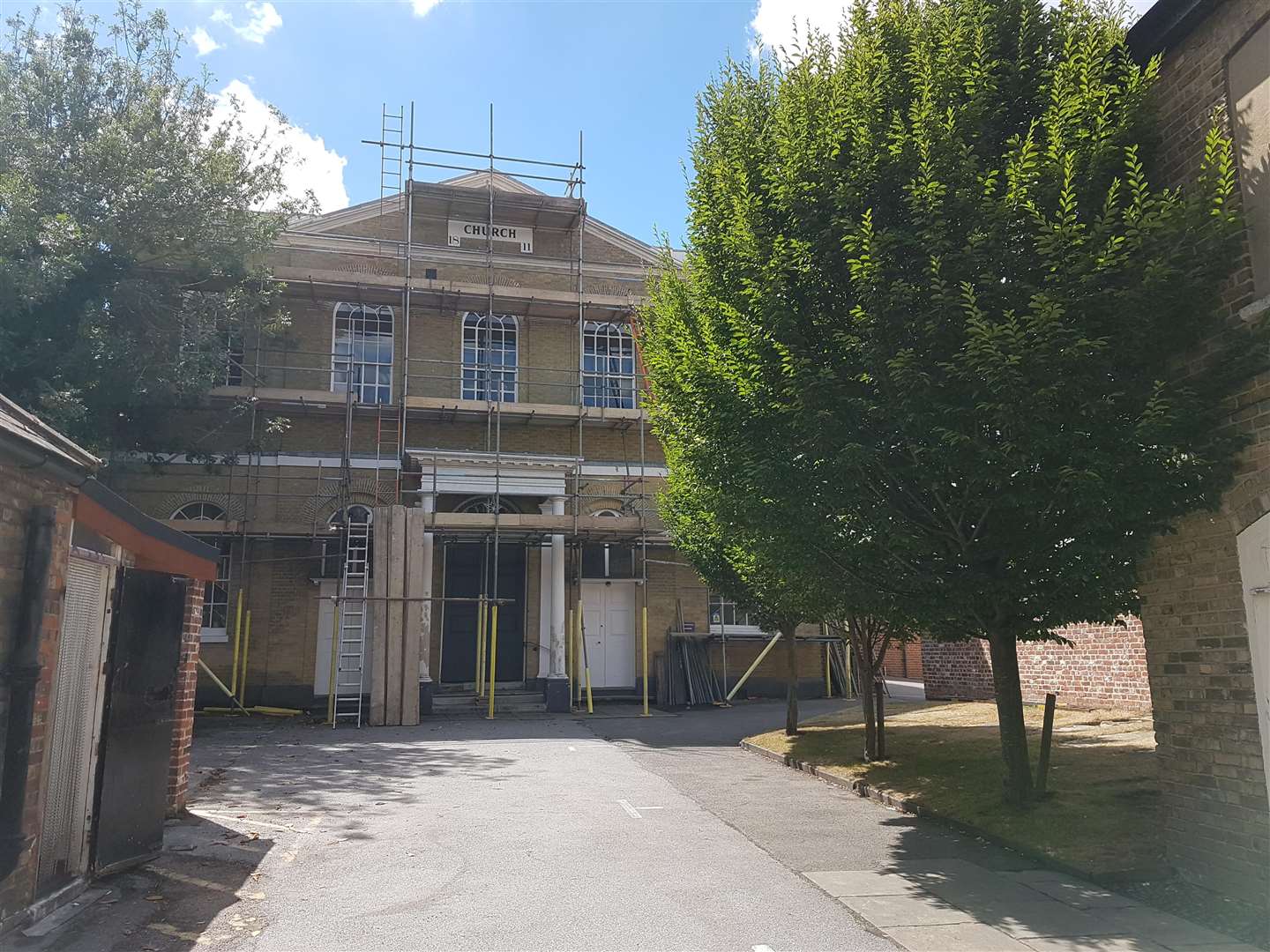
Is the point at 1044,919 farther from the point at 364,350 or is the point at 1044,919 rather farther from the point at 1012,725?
the point at 364,350

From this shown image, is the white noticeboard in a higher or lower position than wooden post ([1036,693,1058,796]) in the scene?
higher

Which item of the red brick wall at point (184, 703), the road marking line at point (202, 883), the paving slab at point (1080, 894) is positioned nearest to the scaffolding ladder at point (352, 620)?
the red brick wall at point (184, 703)

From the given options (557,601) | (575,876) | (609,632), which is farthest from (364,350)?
(575,876)

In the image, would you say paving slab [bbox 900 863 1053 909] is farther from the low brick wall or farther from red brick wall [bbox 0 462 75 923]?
the low brick wall

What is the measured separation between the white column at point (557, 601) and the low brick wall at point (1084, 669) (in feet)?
27.4

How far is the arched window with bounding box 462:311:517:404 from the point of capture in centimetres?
2062

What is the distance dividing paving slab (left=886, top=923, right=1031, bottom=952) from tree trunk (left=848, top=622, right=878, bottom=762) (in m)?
5.77

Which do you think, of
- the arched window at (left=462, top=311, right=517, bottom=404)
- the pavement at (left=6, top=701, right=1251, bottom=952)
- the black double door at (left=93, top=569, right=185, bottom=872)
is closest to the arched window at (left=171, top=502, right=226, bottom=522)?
the arched window at (left=462, top=311, right=517, bottom=404)

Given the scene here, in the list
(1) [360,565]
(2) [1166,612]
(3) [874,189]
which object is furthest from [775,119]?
(1) [360,565]

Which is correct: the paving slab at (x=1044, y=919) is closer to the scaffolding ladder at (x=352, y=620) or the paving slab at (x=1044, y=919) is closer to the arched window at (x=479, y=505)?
the scaffolding ladder at (x=352, y=620)

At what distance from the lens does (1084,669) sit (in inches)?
551

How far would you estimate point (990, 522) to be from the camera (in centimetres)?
748

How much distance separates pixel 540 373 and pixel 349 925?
16464mm

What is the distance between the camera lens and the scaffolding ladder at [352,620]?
17.3 metres
